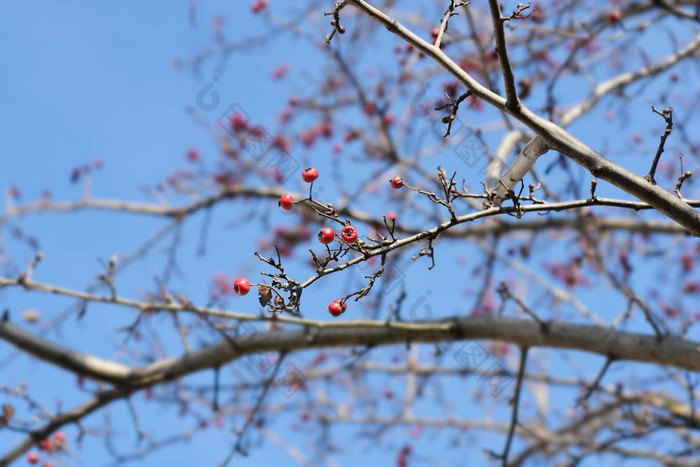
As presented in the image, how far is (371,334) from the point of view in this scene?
13.0 feet

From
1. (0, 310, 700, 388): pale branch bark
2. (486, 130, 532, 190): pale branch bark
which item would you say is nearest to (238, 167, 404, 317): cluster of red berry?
(486, 130, 532, 190): pale branch bark

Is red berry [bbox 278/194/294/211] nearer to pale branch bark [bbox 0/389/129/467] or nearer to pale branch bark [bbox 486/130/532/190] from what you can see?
pale branch bark [bbox 486/130/532/190]

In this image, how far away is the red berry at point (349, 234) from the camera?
6.33 feet

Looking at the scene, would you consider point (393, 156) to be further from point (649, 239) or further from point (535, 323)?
point (649, 239)

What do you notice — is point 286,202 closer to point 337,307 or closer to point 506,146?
point 337,307

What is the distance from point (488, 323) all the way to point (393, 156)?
2046mm

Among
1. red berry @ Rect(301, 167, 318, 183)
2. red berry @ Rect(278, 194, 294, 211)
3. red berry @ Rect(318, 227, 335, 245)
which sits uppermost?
red berry @ Rect(301, 167, 318, 183)

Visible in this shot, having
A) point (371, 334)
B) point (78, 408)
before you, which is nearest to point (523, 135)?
point (371, 334)

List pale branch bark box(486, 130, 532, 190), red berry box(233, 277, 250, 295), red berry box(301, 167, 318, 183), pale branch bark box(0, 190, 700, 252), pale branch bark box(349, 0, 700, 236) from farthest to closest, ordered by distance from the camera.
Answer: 1. pale branch bark box(0, 190, 700, 252)
2. pale branch bark box(486, 130, 532, 190)
3. red berry box(301, 167, 318, 183)
4. red berry box(233, 277, 250, 295)
5. pale branch bark box(349, 0, 700, 236)

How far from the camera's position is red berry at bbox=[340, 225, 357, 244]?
6.33ft

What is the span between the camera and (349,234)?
6.36ft

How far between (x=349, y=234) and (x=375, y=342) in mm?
2153

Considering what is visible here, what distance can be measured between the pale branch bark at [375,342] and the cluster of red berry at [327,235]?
1714 mm

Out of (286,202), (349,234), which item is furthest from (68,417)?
(349,234)
